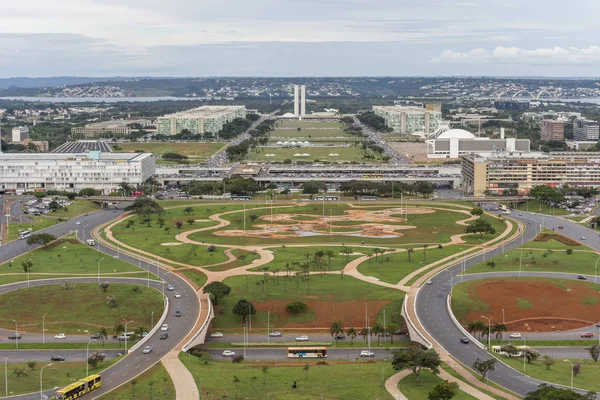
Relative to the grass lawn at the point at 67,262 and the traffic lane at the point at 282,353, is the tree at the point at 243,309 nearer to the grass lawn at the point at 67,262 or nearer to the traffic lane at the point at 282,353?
the traffic lane at the point at 282,353

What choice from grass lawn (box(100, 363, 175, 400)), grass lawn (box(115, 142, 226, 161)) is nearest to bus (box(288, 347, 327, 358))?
grass lawn (box(100, 363, 175, 400))

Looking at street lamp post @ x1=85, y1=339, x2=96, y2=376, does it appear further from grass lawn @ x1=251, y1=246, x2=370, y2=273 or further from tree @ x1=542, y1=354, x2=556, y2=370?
tree @ x1=542, y1=354, x2=556, y2=370

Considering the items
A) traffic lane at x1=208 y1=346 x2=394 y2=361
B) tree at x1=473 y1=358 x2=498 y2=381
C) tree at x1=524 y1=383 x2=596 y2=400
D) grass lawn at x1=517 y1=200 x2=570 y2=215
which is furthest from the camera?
A: grass lawn at x1=517 y1=200 x2=570 y2=215

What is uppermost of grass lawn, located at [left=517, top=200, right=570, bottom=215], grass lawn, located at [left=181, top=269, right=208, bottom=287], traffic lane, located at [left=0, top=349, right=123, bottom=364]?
grass lawn, located at [left=517, top=200, right=570, bottom=215]

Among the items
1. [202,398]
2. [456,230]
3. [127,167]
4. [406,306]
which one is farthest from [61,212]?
[202,398]

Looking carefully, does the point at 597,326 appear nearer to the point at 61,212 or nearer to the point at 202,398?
the point at 202,398

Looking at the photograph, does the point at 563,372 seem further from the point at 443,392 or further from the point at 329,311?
the point at 329,311

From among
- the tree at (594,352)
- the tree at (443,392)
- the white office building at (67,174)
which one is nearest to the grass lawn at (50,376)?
the tree at (443,392)

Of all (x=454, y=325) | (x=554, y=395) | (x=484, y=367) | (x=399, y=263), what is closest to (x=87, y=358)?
(x=484, y=367)
